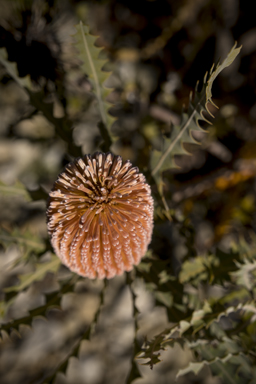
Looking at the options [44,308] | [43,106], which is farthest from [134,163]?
[44,308]

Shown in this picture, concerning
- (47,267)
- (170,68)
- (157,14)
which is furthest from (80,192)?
(157,14)

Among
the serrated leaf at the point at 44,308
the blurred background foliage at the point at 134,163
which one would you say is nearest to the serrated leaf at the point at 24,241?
the blurred background foliage at the point at 134,163

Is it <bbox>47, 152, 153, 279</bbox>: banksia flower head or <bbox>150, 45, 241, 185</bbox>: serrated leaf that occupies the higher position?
<bbox>150, 45, 241, 185</bbox>: serrated leaf

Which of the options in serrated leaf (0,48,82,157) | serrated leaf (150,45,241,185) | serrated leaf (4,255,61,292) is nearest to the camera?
serrated leaf (150,45,241,185)

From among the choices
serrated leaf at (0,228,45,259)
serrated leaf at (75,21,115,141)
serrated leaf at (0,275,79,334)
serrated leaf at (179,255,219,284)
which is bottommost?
serrated leaf at (179,255,219,284)

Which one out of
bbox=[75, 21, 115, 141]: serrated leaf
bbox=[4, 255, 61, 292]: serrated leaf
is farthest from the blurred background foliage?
bbox=[75, 21, 115, 141]: serrated leaf

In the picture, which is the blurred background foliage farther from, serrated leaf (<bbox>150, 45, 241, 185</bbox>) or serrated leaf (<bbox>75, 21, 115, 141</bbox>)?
serrated leaf (<bbox>75, 21, 115, 141</bbox>)
